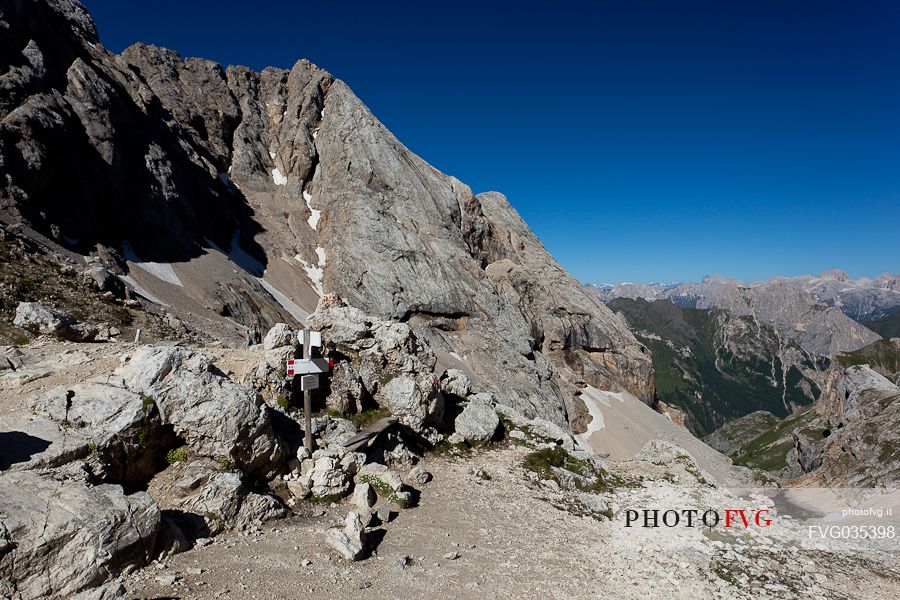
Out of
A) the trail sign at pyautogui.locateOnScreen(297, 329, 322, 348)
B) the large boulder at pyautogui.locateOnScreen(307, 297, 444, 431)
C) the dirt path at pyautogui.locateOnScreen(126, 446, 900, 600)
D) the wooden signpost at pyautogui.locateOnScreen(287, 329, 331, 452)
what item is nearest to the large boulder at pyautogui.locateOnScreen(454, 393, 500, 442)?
the large boulder at pyautogui.locateOnScreen(307, 297, 444, 431)

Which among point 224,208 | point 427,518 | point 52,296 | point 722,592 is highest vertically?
point 224,208

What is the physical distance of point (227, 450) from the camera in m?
12.5

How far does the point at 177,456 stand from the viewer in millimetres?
12078

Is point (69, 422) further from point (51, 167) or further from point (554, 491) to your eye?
point (51, 167)

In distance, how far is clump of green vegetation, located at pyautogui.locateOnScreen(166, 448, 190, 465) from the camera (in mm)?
12000

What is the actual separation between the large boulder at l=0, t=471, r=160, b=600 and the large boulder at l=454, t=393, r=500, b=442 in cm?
1458

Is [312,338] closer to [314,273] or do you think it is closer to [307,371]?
[307,371]

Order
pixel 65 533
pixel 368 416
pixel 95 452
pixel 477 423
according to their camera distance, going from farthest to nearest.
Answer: pixel 477 423 → pixel 368 416 → pixel 95 452 → pixel 65 533

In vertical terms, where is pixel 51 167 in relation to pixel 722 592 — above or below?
above

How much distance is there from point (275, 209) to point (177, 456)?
91413 millimetres

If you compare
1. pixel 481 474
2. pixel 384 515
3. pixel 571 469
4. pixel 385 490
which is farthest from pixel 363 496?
pixel 571 469

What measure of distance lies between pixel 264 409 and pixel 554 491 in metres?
11.8

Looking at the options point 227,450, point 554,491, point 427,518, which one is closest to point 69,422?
point 227,450

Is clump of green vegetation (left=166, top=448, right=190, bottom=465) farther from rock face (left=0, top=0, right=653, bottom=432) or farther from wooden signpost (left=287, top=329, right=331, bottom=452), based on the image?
rock face (left=0, top=0, right=653, bottom=432)
